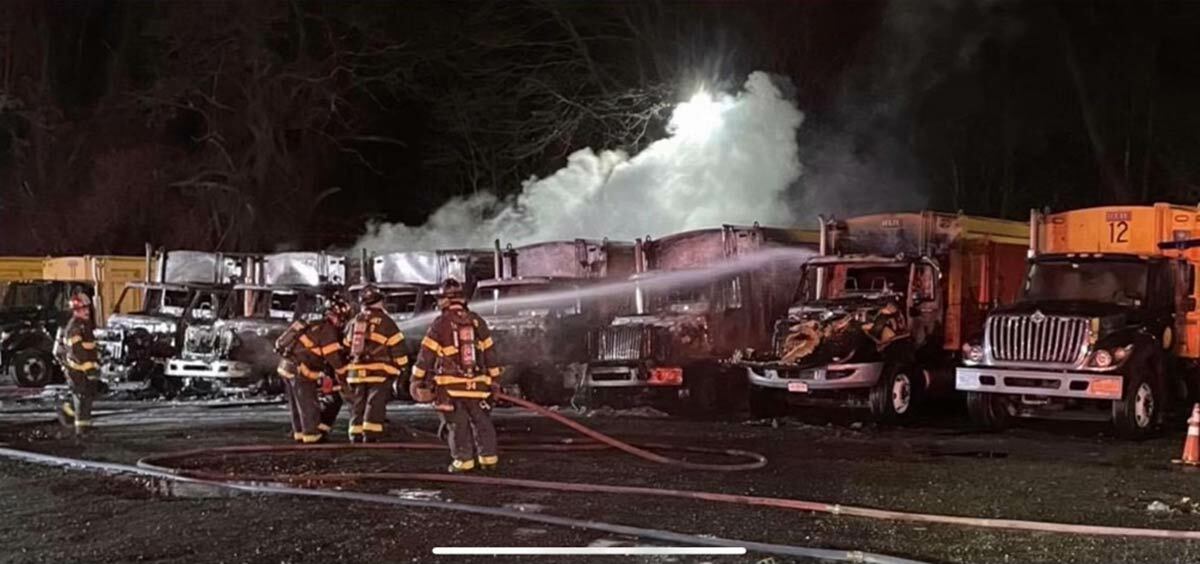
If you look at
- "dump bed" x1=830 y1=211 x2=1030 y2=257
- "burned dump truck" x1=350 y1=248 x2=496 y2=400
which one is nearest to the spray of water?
"burned dump truck" x1=350 y1=248 x2=496 y2=400

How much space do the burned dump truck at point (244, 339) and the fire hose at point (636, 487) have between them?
234 inches

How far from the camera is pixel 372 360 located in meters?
11.8

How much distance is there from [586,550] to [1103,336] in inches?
302

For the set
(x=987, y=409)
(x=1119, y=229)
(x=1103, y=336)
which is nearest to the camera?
(x=1103, y=336)

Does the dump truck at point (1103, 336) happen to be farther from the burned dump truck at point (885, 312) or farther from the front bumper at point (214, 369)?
the front bumper at point (214, 369)

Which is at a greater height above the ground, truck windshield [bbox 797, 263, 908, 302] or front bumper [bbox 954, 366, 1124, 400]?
truck windshield [bbox 797, 263, 908, 302]

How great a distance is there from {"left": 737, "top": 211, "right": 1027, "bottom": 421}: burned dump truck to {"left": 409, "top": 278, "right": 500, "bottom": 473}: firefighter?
5.03 m

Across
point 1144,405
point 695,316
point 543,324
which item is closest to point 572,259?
point 543,324

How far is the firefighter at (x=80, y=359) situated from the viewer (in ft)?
43.4

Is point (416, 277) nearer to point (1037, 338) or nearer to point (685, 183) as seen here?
point (685, 183)

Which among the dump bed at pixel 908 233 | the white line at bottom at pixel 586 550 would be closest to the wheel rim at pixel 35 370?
the dump bed at pixel 908 233

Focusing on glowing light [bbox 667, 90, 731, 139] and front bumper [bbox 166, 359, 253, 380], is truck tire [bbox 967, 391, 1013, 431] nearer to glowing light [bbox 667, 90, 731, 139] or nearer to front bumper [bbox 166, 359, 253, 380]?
front bumper [bbox 166, 359, 253, 380]

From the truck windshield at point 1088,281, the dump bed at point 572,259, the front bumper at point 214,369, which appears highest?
the dump bed at point 572,259

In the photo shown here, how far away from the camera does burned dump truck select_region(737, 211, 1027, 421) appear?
14070 millimetres
